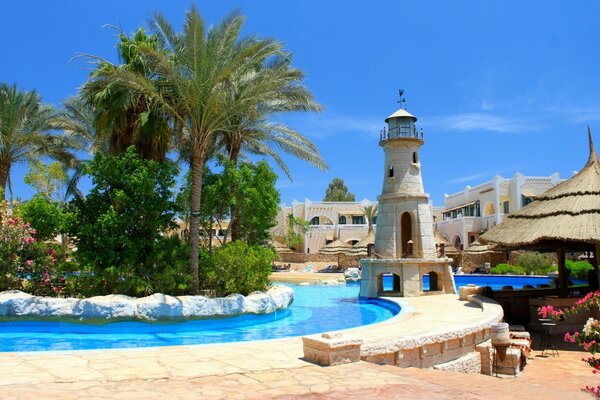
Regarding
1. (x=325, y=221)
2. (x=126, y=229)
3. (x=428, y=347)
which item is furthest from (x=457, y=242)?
(x=428, y=347)

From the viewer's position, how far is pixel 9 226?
14.3 meters

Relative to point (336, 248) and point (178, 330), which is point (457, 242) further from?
point (178, 330)

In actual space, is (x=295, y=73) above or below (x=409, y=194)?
above

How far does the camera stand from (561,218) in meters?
13.2

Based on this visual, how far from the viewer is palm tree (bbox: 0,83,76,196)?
1975 cm

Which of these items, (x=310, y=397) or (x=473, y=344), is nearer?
(x=310, y=397)

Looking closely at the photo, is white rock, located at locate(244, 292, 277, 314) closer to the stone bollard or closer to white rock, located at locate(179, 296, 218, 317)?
white rock, located at locate(179, 296, 218, 317)

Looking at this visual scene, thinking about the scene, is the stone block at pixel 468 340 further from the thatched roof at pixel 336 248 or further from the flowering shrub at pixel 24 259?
the thatched roof at pixel 336 248

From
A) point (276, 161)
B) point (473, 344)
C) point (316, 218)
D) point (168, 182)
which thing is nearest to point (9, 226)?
point (168, 182)

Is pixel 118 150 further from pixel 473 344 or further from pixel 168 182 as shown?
pixel 473 344

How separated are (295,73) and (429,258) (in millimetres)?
8012

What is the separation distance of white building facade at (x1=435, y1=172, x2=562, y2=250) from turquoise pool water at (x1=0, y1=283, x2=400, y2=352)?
29.2m

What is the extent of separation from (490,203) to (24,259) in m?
40.0

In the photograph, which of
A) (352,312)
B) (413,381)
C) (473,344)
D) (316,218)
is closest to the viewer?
(413,381)
